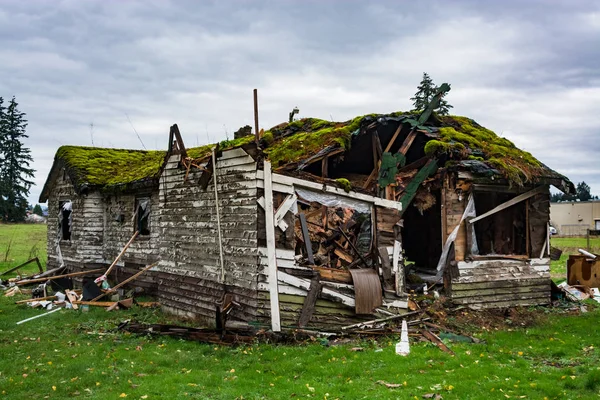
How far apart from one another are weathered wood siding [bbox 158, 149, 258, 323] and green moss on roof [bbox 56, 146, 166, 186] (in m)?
3.53

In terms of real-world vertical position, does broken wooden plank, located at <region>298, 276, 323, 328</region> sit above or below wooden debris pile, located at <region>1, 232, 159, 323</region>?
above

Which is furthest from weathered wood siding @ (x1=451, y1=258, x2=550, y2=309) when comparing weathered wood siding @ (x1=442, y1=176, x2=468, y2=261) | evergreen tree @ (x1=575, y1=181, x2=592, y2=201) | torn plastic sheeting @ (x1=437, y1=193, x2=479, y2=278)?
evergreen tree @ (x1=575, y1=181, x2=592, y2=201)

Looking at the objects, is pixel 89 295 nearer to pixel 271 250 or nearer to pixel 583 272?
pixel 271 250

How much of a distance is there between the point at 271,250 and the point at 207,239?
2481 mm

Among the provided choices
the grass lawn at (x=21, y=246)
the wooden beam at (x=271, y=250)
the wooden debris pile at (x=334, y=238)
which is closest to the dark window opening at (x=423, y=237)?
the wooden debris pile at (x=334, y=238)

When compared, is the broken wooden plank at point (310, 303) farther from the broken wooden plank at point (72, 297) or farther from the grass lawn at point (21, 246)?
the grass lawn at point (21, 246)

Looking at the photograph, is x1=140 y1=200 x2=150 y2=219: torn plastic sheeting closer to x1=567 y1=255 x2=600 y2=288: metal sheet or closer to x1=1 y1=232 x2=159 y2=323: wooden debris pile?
x1=1 y1=232 x2=159 y2=323: wooden debris pile

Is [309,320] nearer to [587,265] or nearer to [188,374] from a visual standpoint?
[188,374]

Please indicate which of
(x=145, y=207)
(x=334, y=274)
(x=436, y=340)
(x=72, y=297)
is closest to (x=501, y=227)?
(x=436, y=340)

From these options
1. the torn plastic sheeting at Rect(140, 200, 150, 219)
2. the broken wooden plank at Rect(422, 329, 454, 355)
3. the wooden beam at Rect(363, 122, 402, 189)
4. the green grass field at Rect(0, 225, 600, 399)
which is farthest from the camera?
the torn plastic sheeting at Rect(140, 200, 150, 219)

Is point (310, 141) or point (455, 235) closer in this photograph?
point (455, 235)

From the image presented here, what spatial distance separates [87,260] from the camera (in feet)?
63.8

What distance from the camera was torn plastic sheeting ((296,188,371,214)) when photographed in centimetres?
1093

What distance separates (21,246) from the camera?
34.6 metres
